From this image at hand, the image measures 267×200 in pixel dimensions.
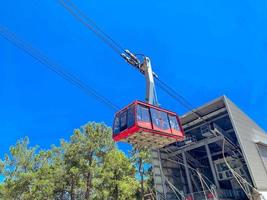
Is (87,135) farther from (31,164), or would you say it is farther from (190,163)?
(190,163)

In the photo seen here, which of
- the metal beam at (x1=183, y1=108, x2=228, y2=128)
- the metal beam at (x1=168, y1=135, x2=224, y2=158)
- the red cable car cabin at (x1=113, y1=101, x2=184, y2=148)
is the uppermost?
the metal beam at (x1=183, y1=108, x2=228, y2=128)

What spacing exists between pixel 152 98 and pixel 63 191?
18181mm

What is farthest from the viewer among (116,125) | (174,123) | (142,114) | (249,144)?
(249,144)

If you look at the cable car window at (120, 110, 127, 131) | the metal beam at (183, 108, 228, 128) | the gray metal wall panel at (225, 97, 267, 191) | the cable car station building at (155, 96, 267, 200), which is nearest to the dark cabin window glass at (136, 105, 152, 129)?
the cable car window at (120, 110, 127, 131)

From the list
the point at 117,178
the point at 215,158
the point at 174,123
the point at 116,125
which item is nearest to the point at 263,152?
the point at 215,158

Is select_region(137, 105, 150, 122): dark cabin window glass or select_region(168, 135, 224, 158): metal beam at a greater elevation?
select_region(168, 135, 224, 158): metal beam

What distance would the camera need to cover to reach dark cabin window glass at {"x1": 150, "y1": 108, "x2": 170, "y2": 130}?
47.5 ft

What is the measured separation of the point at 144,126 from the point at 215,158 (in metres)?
14.9

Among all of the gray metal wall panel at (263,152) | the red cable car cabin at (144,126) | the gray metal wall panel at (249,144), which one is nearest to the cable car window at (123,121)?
the red cable car cabin at (144,126)

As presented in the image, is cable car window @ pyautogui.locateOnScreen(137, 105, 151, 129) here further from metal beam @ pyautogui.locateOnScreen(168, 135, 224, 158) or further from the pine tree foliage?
the pine tree foliage

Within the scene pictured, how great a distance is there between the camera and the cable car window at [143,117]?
1365 centimetres

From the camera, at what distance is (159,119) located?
14.9 m

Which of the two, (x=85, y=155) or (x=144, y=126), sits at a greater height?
(x=85, y=155)

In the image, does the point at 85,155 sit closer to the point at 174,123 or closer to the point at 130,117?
the point at 174,123
